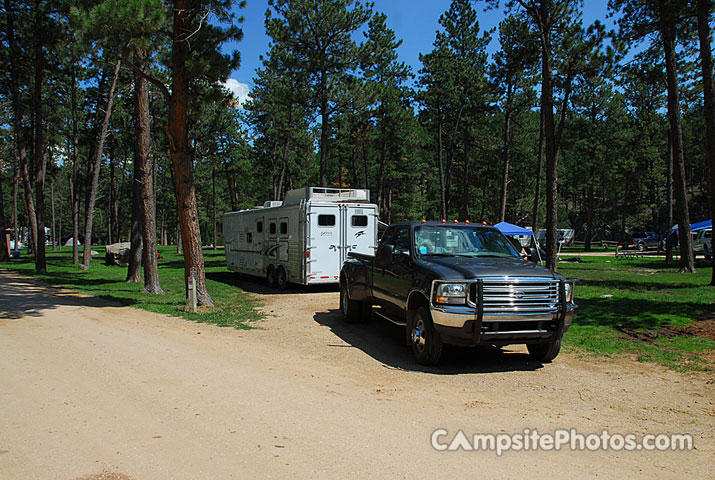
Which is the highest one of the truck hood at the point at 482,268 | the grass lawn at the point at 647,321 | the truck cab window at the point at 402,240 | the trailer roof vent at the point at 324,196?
the trailer roof vent at the point at 324,196

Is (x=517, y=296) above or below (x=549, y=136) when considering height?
below

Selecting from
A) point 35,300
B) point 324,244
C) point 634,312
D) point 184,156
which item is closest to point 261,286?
point 324,244

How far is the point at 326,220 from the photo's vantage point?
15.4m

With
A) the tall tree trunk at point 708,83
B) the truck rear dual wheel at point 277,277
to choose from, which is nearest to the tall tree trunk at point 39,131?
the truck rear dual wheel at point 277,277

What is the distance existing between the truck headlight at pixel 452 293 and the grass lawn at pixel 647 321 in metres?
2.92

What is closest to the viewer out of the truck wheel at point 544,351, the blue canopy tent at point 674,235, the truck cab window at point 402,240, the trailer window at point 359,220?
the truck wheel at point 544,351

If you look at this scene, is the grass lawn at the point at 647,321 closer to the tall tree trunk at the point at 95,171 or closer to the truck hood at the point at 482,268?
the truck hood at the point at 482,268

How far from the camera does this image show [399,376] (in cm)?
675

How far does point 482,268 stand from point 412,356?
75.2 inches

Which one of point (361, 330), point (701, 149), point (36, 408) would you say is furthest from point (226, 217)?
point (701, 149)

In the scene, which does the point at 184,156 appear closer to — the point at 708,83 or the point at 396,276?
the point at 396,276

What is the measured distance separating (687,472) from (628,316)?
23.7 ft

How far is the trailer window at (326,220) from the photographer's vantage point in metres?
15.3

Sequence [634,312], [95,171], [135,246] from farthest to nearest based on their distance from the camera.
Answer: [95,171] → [135,246] → [634,312]
